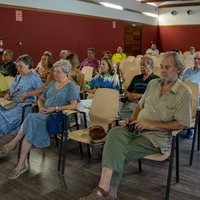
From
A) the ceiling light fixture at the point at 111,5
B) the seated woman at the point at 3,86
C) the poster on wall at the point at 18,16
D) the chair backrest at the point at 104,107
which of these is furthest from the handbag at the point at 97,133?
the ceiling light fixture at the point at 111,5

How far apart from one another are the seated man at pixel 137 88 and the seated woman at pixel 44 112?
0.71 m

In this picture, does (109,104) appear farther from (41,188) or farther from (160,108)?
(41,188)

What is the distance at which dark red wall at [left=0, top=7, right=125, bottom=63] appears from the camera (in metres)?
7.52

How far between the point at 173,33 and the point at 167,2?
141 cm

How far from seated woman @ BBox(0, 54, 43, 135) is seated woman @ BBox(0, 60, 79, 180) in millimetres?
297

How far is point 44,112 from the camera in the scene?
10.4 feet

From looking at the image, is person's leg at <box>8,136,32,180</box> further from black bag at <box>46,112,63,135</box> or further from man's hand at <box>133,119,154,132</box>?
man's hand at <box>133,119,154,132</box>

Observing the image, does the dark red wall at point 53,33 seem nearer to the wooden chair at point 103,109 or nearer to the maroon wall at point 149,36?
the maroon wall at point 149,36

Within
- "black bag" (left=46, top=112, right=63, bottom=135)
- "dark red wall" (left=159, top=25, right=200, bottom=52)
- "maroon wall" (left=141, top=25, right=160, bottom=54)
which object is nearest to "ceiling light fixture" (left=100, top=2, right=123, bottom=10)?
"maroon wall" (left=141, top=25, right=160, bottom=54)

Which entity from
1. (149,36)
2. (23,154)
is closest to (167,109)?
(23,154)

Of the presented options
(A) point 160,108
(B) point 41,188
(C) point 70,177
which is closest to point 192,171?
(A) point 160,108

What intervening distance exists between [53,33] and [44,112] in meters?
5.90

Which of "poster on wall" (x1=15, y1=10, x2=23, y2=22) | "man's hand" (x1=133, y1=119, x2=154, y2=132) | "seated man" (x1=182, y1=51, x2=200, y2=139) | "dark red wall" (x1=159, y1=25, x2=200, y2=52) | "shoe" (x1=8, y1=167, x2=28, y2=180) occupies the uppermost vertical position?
"poster on wall" (x1=15, y1=10, x2=23, y2=22)

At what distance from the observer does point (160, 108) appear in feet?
8.23
